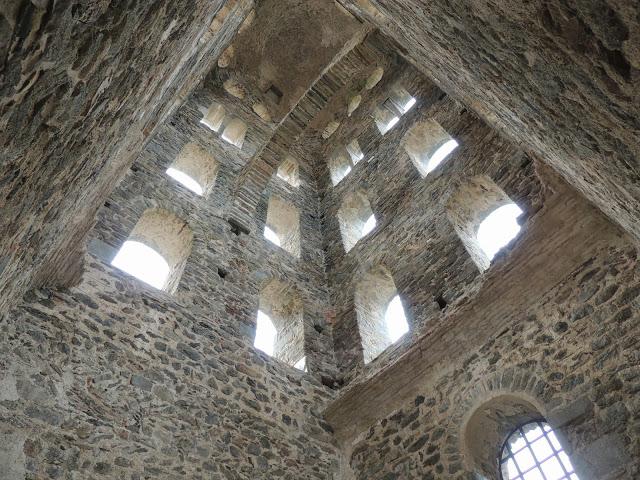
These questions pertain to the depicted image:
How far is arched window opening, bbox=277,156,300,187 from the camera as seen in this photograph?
→ 1369cm

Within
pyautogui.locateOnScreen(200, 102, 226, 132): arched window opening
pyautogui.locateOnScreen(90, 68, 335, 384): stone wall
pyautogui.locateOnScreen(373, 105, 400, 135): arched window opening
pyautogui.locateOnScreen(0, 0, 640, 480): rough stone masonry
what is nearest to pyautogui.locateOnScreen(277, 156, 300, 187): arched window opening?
pyautogui.locateOnScreen(0, 0, 640, 480): rough stone masonry

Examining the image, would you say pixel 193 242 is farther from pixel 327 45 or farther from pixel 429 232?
pixel 327 45

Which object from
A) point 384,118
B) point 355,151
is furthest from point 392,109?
point 355,151

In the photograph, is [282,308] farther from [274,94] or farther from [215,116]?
[274,94]

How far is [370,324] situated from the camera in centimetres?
870

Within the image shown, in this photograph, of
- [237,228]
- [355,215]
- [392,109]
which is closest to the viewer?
[237,228]

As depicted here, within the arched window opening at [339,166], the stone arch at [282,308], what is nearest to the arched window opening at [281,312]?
the stone arch at [282,308]

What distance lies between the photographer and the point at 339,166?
14250 mm

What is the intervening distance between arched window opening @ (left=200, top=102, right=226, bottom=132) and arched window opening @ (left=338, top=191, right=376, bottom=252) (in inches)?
171

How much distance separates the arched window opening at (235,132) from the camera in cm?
1368

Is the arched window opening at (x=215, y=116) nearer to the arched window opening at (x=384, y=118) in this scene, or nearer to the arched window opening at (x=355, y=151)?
the arched window opening at (x=355, y=151)

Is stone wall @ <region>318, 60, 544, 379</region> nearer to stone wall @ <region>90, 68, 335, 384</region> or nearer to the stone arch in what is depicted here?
stone wall @ <region>90, 68, 335, 384</region>

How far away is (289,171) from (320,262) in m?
4.27

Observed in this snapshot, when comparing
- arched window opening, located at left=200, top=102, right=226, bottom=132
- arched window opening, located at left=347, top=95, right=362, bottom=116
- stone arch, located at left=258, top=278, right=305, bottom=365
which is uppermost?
arched window opening, located at left=347, top=95, right=362, bottom=116
